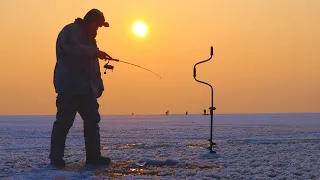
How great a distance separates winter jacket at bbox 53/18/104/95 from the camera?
6379mm

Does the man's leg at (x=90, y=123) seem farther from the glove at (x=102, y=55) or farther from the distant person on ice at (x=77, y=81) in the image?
the glove at (x=102, y=55)

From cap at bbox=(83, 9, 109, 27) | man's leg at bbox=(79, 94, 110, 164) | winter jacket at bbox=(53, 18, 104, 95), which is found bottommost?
man's leg at bbox=(79, 94, 110, 164)

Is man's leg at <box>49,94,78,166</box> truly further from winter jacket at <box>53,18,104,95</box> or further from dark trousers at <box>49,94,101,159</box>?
winter jacket at <box>53,18,104,95</box>

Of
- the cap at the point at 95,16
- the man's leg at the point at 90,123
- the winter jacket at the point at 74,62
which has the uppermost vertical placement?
the cap at the point at 95,16

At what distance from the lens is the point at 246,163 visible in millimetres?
6625

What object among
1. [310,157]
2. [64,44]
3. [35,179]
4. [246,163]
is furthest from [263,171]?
[64,44]

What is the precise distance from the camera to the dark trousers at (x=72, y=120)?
645cm

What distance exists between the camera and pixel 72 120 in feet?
21.6

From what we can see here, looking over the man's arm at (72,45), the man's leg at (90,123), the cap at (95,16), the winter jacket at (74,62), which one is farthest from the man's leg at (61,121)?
the cap at (95,16)

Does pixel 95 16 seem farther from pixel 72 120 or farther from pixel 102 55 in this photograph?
pixel 72 120

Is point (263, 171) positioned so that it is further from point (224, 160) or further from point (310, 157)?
point (310, 157)

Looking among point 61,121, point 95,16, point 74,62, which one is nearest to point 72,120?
point 61,121

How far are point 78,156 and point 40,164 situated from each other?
1.38 meters

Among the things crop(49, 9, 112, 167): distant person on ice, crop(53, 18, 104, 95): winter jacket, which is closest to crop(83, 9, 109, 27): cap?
crop(49, 9, 112, 167): distant person on ice
